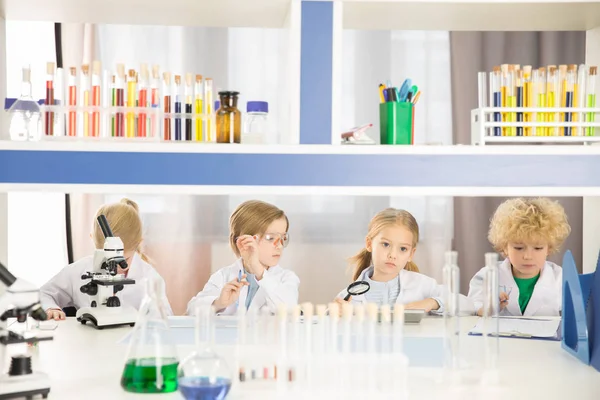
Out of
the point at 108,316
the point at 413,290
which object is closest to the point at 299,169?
the point at 108,316

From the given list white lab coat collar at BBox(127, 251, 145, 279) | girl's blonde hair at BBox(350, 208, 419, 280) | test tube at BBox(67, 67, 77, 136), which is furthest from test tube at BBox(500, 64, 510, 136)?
white lab coat collar at BBox(127, 251, 145, 279)

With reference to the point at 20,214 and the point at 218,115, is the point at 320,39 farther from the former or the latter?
the point at 20,214

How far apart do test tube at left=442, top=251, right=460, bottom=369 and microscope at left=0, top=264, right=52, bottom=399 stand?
780 millimetres

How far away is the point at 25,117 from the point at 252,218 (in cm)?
155

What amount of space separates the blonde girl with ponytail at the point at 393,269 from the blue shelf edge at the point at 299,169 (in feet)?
3.89

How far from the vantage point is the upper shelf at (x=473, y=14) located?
157cm

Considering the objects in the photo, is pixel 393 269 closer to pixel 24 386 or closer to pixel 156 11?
pixel 156 11

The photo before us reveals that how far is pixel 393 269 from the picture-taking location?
282cm

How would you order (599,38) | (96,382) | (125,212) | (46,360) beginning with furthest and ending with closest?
(125,212), (599,38), (46,360), (96,382)

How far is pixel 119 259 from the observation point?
1.94 m

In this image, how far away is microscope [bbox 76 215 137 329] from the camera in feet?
6.37

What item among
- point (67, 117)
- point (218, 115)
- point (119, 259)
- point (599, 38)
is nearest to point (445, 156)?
point (218, 115)

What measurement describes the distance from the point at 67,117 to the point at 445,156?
2.62 feet

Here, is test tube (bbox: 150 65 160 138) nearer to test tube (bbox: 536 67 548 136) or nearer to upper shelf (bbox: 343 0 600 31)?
upper shelf (bbox: 343 0 600 31)
